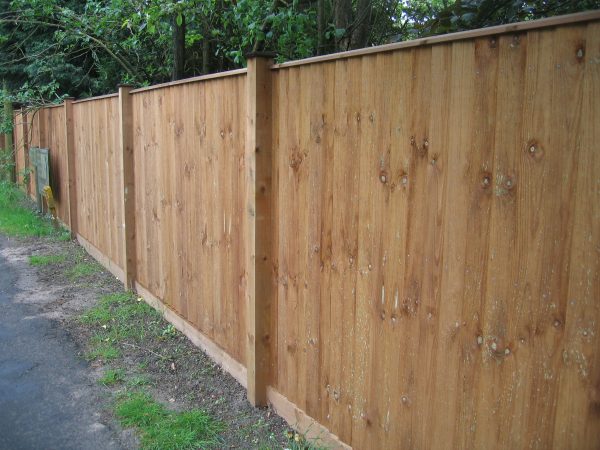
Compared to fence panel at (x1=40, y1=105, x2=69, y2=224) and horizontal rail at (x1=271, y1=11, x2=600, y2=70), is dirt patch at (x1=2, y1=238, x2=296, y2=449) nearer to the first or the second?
horizontal rail at (x1=271, y1=11, x2=600, y2=70)

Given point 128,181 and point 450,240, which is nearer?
point 450,240

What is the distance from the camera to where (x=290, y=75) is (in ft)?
10.5

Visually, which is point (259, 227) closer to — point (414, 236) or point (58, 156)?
point (414, 236)

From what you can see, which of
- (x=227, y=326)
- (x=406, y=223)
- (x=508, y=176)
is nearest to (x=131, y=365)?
(x=227, y=326)

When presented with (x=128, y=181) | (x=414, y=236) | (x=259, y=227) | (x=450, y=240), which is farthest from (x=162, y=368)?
(x=450, y=240)

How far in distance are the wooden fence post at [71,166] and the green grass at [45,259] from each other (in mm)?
1010

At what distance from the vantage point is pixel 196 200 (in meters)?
4.52

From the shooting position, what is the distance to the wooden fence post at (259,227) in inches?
134

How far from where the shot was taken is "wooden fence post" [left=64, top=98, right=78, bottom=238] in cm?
857

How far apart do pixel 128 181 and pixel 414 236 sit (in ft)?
14.0

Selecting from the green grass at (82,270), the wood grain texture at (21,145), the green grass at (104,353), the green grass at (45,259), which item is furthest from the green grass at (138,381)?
the wood grain texture at (21,145)

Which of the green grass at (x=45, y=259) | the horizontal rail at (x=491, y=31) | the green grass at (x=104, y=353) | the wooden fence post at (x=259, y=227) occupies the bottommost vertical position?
the green grass at (x=104, y=353)

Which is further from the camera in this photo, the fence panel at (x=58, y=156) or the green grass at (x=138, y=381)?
the fence panel at (x=58, y=156)

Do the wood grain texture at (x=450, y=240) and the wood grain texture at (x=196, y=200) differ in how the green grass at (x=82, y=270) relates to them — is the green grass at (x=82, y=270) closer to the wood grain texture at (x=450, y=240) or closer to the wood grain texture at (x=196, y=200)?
the wood grain texture at (x=196, y=200)
